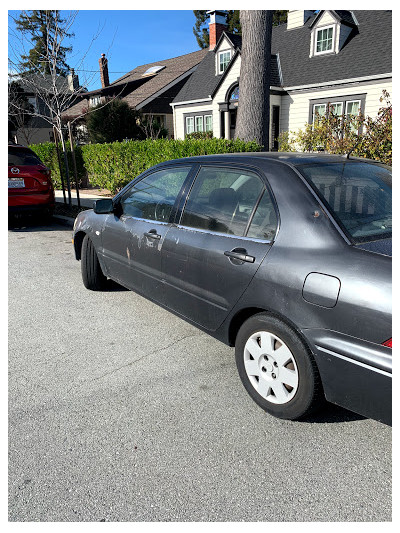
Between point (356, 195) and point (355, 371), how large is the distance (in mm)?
1120

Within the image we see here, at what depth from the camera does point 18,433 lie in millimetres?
2490

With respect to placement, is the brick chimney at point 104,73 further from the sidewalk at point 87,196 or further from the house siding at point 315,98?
the sidewalk at point 87,196

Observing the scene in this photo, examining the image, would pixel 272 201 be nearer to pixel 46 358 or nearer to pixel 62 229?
pixel 46 358

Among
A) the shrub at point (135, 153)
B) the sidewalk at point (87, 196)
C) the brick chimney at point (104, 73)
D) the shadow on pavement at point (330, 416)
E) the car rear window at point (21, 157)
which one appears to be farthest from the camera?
the brick chimney at point (104, 73)

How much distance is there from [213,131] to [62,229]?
556 inches

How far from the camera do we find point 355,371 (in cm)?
204

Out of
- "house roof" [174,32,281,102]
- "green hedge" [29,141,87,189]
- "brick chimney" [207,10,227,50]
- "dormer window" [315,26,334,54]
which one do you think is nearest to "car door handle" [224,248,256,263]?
"green hedge" [29,141,87,189]

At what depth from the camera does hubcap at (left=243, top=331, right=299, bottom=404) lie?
2393mm

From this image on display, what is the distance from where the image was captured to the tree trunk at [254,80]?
942 centimetres

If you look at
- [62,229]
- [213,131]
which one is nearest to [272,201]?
[62,229]

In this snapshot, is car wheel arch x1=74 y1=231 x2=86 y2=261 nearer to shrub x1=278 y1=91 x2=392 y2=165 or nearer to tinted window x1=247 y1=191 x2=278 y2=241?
tinted window x1=247 y1=191 x2=278 y2=241

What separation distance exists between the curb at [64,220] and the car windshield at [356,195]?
7422 mm

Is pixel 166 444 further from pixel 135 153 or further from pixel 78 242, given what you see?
pixel 135 153

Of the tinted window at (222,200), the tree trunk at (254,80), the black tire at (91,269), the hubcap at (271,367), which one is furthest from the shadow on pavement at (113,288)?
the tree trunk at (254,80)
